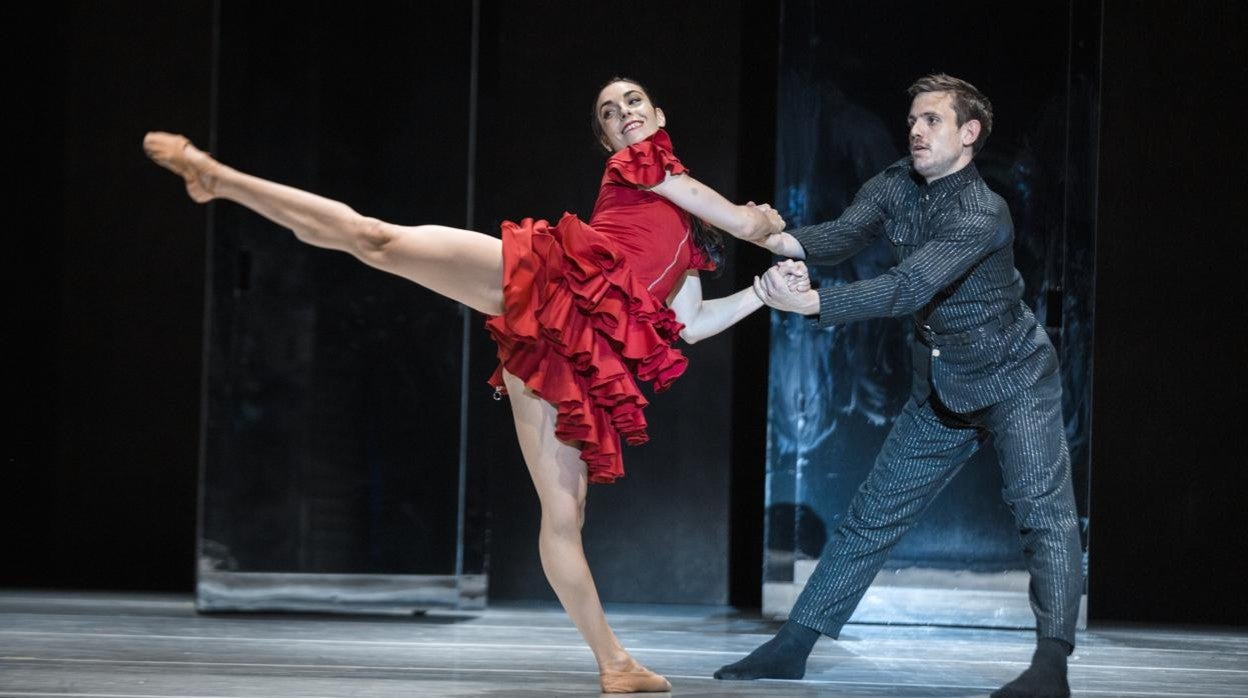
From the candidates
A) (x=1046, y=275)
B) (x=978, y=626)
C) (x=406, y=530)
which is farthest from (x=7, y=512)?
(x=1046, y=275)

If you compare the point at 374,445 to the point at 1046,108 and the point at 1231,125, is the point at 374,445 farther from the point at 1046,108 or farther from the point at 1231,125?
the point at 1231,125

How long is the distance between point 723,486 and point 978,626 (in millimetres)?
989

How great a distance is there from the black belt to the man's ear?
40 centimetres

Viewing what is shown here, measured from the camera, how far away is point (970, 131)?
3258mm

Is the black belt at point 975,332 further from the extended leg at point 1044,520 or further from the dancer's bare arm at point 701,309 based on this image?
the dancer's bare arm at point 701,309

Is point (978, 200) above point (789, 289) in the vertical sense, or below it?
above

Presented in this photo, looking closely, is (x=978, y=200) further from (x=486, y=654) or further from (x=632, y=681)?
(x=486, y=654)

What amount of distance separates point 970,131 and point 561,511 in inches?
51.5

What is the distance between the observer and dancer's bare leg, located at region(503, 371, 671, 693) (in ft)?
10.00

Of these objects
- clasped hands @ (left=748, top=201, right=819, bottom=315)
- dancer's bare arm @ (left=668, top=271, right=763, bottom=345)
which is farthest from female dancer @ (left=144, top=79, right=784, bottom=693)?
clasped hands @ (left=748, top=201, right=819, bottom=315)

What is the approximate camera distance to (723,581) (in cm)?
498

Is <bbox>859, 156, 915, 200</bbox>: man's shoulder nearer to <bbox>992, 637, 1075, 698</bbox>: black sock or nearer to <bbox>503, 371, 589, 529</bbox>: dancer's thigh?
<bbox>503, 371, 589, 529</bbox>: dancer's thigh

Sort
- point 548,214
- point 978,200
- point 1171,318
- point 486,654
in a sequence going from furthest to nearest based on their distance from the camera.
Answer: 1. point 548,214
2. point 1171,318
3. point 486,654
4. point 978,200

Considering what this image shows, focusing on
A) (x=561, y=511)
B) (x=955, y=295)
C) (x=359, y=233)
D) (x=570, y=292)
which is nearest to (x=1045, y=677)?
(x=955, y=295)
